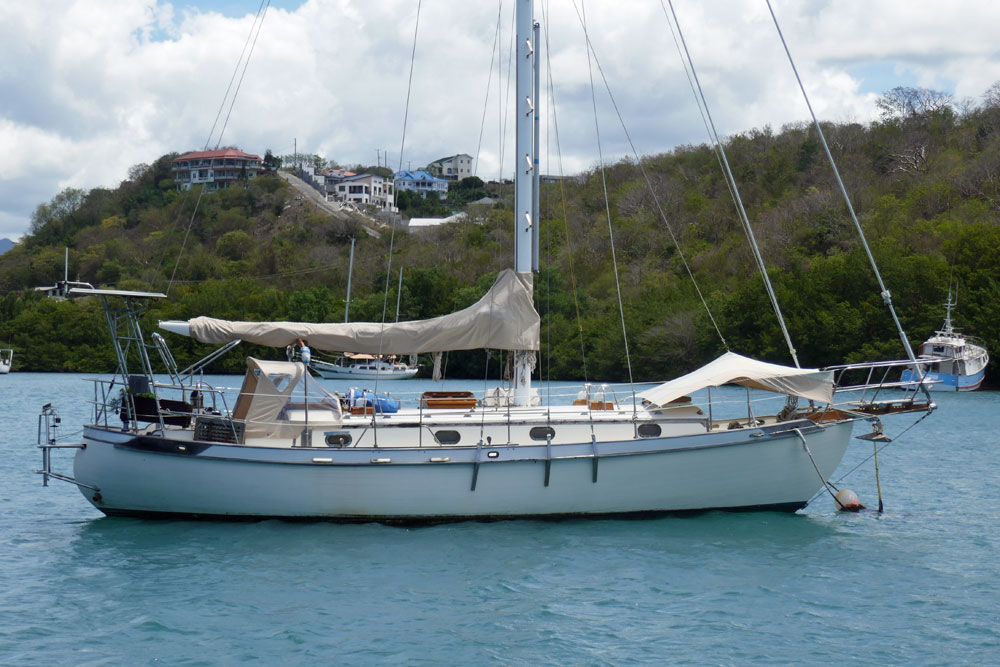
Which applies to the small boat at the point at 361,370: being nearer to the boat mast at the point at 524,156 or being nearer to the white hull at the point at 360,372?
the white hull at the point at 360,372

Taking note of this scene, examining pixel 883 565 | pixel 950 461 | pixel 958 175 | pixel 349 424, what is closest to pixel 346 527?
pixel 349 424

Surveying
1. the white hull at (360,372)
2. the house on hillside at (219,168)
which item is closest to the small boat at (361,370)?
the white hull at (360,372)

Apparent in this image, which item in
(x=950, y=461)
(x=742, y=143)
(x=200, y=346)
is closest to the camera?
(x=950, y=461)

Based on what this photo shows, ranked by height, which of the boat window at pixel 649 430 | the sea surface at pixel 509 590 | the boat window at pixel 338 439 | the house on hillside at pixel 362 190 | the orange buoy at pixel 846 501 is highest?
the house on hillside at pixel 362 190

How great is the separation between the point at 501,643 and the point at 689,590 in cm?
329

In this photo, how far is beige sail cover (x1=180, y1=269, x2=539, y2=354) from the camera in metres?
16.8

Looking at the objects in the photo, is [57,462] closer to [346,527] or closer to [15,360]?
[346,527]

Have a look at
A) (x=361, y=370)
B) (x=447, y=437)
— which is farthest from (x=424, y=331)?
(x=361, y=370)

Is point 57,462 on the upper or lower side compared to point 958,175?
lower

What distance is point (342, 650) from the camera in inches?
435

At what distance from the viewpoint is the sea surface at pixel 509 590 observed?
36.7 feet

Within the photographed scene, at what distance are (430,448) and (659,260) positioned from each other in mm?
70635

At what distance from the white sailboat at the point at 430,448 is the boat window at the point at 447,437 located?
25 mm

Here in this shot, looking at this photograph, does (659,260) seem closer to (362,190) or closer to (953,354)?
(953,354)
